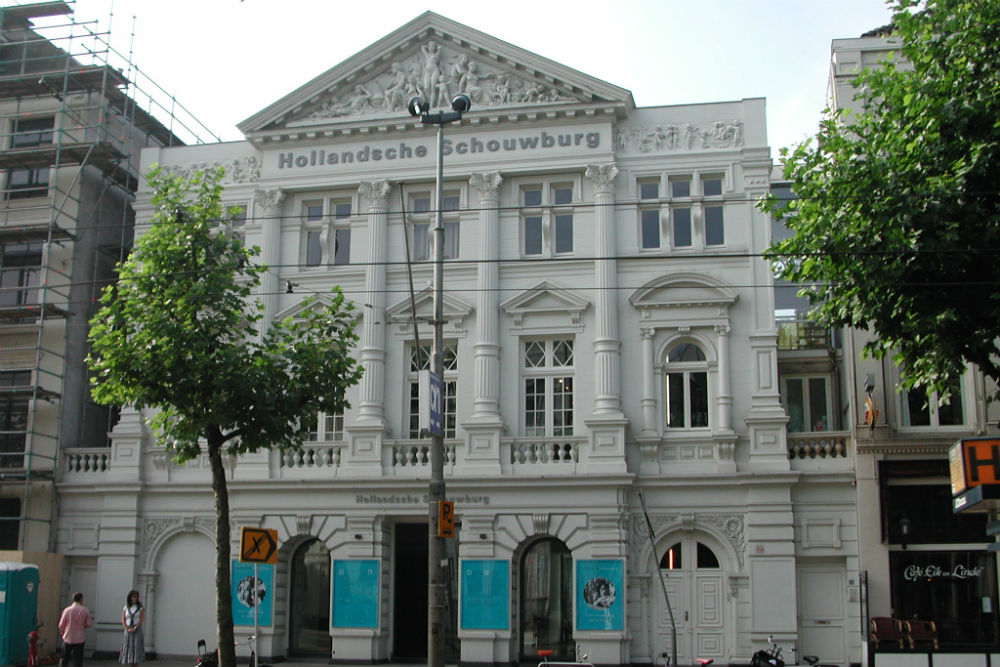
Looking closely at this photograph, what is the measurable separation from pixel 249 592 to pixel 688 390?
40.5ft

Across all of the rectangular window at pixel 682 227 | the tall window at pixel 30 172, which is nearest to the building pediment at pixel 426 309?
the rectangular window at pixel 682 227

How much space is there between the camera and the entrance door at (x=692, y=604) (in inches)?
1059

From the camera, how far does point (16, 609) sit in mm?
27219

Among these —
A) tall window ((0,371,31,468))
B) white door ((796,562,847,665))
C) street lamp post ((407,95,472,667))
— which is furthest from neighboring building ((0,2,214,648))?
white door ((796,562,847,665))

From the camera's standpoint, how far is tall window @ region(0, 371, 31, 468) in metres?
31.4

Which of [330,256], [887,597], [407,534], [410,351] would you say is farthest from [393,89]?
[887,597]

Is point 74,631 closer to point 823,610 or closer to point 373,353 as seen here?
point 373,353

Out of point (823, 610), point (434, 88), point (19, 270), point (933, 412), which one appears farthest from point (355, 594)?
point (933, 412)

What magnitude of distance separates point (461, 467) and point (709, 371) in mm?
6701

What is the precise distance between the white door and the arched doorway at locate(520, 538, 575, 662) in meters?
5.58

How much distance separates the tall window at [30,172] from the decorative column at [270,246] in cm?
714

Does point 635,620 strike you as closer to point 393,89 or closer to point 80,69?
point 393,89

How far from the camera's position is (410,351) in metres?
30.2

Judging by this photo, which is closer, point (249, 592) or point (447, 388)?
point (249, 592)
